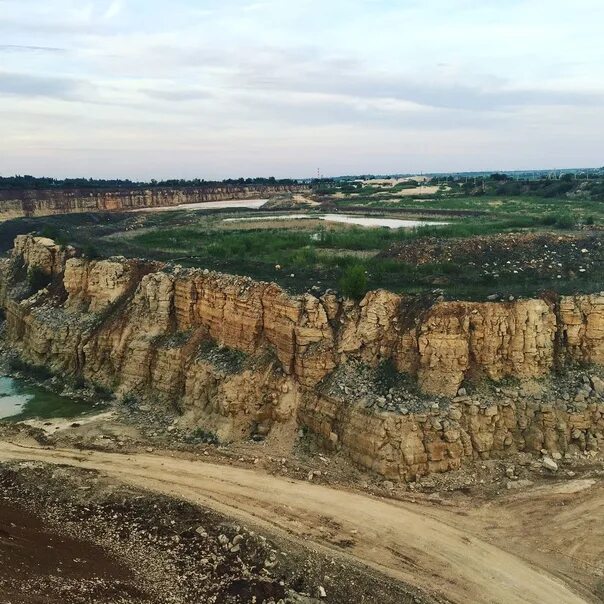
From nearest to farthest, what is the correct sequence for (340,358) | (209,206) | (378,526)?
(378,526)
(340,358)
(209,206)

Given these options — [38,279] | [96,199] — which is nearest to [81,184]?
[96,199]

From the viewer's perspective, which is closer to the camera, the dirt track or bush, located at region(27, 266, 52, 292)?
the dirt track

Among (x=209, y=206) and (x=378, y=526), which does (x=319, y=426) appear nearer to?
(x=378, y=526)

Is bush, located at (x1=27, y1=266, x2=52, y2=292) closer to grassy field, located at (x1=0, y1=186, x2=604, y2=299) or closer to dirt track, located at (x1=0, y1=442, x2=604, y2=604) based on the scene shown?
grassy field, located at (x1=0, y1=186, x2=604, y2=299)

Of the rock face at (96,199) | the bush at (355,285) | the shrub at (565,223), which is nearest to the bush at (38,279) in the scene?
the bush at (355,285)

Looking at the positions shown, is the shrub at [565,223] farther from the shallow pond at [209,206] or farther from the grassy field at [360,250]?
the shallow pond at [209,206]

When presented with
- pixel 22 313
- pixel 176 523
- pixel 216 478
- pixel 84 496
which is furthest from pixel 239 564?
pixel 22 313

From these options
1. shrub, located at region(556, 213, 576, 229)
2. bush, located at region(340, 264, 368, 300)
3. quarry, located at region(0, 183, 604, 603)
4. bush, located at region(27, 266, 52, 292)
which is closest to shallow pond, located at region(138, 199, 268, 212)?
A: bush, located at region(27, 266, 52, 292)
